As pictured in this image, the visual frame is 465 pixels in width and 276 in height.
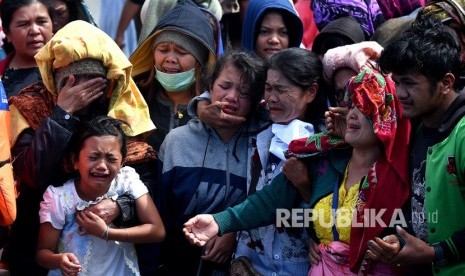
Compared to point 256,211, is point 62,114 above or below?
above

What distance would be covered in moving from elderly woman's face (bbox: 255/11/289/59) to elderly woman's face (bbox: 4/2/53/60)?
128 centimetres

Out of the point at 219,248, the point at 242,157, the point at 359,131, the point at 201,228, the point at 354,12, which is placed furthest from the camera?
the point at 354,12

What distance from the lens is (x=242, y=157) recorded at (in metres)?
5.63

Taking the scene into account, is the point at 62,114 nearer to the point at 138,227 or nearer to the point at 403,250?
the point at 138,227

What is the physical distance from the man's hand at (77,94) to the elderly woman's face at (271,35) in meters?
1.29

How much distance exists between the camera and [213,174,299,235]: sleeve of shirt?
522 cm

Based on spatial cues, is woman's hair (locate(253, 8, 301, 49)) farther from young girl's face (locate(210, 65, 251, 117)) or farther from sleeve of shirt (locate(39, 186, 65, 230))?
sleeve of shirt (locate(39, 186, 65, 230))

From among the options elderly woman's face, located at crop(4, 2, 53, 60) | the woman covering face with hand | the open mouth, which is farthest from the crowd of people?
elderly woman's face, located at crop(4, 2, 53, 60)

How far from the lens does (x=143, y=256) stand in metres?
5.66

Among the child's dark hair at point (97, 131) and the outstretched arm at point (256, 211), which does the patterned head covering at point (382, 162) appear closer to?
the outstretched arm at point (256, 211)

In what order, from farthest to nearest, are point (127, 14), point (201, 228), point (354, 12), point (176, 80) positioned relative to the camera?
point (127, 14), point (354, 12), point (176, 80), point (201, 228)

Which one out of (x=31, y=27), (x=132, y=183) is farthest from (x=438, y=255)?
(x=31, y=27)

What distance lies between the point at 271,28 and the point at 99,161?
1674mm

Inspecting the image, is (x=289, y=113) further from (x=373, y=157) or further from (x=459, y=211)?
(x=459, y=211)
